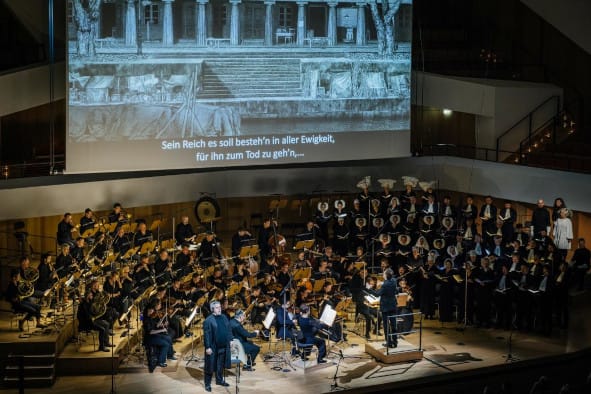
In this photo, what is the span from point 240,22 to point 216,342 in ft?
25.9

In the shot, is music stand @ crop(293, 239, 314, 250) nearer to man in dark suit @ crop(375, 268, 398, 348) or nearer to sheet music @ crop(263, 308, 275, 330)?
man in dark suit @ crop(375, 268, 398, 348)

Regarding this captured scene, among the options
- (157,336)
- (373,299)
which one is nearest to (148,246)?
(157,336)

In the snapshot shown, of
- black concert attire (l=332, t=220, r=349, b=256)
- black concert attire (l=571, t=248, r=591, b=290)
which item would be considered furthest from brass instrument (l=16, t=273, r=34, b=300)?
black concert attire (l=571, t=248, r=591, b=290)

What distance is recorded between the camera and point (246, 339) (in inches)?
614

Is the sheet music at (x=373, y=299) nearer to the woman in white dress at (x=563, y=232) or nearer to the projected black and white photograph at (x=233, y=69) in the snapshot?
the woman in white dress at (x=563, y=232)

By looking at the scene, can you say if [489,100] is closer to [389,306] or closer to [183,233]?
[183,233]

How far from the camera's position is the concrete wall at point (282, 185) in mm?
19906

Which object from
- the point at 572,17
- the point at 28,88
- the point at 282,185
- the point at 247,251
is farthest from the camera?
the point at 572,17

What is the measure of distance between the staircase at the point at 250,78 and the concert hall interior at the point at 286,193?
0.04 meters

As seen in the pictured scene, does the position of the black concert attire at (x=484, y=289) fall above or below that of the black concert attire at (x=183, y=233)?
below

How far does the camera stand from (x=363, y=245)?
20062 millimetres

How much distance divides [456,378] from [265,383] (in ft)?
14.6

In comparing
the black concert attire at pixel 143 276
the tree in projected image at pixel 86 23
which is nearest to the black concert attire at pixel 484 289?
the black concert attire at pixel 143 276

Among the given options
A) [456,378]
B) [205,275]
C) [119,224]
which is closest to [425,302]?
[205,275]
